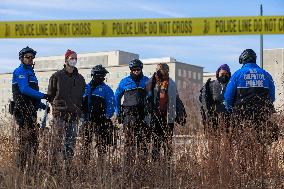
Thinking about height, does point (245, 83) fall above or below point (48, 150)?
above

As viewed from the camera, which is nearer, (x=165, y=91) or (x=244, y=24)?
(x=244, y=24)

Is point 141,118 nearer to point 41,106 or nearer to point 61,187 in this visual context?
point 41,106

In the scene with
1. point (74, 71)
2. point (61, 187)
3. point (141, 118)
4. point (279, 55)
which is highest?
point (279, 55)

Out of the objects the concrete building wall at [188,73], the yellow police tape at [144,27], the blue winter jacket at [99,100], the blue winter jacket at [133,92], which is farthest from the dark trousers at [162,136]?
the concrete building wall at [188,73]

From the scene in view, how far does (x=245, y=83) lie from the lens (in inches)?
275

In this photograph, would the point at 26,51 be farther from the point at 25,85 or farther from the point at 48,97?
the point at 48,97

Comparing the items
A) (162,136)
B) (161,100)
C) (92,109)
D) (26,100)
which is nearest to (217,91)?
(161,100)

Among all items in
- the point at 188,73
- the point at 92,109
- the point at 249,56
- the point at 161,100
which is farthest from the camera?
the point at 188,73

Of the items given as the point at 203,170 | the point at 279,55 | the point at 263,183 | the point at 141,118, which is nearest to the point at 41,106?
the point at 141,118

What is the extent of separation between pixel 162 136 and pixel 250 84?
1.19 m

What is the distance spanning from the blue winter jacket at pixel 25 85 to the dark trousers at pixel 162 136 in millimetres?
1405

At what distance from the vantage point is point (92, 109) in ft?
26.1

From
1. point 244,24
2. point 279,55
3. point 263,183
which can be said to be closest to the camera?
point 263,183

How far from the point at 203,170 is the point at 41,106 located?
7.65ft
